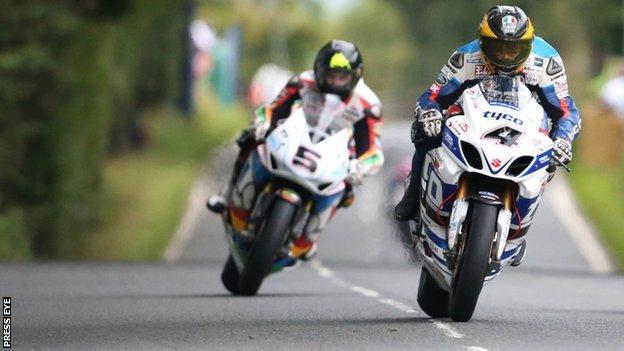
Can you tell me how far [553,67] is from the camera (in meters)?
14.8

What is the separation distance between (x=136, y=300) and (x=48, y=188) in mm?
15537

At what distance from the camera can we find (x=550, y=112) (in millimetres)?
15000

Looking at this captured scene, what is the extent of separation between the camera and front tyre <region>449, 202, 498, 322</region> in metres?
13.7

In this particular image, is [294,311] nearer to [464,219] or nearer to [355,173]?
[464,219]

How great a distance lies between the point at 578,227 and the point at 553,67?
2876cm

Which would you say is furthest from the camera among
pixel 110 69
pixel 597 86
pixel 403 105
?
pixel 403 105

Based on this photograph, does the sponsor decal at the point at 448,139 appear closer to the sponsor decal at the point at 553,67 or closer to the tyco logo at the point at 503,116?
Result: the tyco logo at the point at 503,116

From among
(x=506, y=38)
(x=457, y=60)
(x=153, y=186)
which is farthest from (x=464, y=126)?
(x=153, y=186)

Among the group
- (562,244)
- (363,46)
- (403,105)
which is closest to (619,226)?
(562,244)

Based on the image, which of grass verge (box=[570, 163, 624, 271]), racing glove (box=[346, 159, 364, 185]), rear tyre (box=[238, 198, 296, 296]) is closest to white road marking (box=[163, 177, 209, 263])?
grass verge (box=[570, 163, 624, 271])

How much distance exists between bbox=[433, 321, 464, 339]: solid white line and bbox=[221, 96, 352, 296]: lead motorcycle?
329cm

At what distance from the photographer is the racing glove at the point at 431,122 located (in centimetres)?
1435

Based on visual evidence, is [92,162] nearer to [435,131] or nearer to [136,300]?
[136,300]

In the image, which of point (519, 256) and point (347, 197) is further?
point (347, 197)
